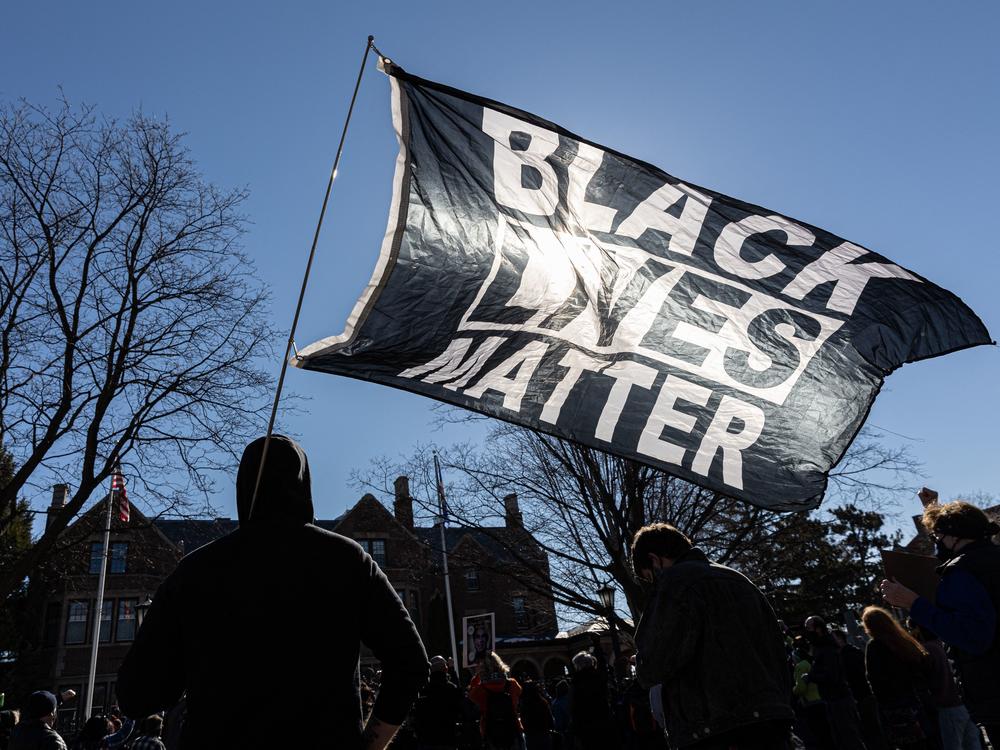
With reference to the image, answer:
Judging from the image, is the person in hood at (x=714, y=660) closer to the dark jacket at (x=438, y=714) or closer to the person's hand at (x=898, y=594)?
the person's hand at (x=898, y=594)

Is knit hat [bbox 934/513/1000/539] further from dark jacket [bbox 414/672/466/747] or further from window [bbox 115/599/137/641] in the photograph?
window [bbox 115/599/137/641]

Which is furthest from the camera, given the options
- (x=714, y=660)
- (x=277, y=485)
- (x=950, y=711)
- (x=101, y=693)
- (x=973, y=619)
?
(x=101, y=693)

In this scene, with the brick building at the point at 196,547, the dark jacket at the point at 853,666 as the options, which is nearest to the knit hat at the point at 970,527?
the dark jacket at the point at 853,666

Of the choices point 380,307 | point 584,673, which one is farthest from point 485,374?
point 584,673

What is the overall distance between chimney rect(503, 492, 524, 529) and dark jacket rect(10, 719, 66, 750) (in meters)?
10.8

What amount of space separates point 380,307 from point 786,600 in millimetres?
22687

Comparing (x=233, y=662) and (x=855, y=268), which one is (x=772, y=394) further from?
(x=233, y=662)

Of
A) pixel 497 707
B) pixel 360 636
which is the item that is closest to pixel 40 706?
Result: pixel 497 707

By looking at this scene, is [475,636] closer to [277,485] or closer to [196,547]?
[196,547]

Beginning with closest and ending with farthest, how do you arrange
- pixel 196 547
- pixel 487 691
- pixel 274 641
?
pixel 274 641
pixel 487 691
pixel 196 547

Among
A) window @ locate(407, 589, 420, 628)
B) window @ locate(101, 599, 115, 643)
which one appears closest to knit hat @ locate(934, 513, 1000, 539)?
window @ locate(407, 589, 420, 628)

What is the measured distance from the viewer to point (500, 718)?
9305 millimetres

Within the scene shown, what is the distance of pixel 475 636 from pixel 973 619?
19.3 metres

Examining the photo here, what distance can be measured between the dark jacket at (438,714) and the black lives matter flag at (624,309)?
A: 5.14 metres
